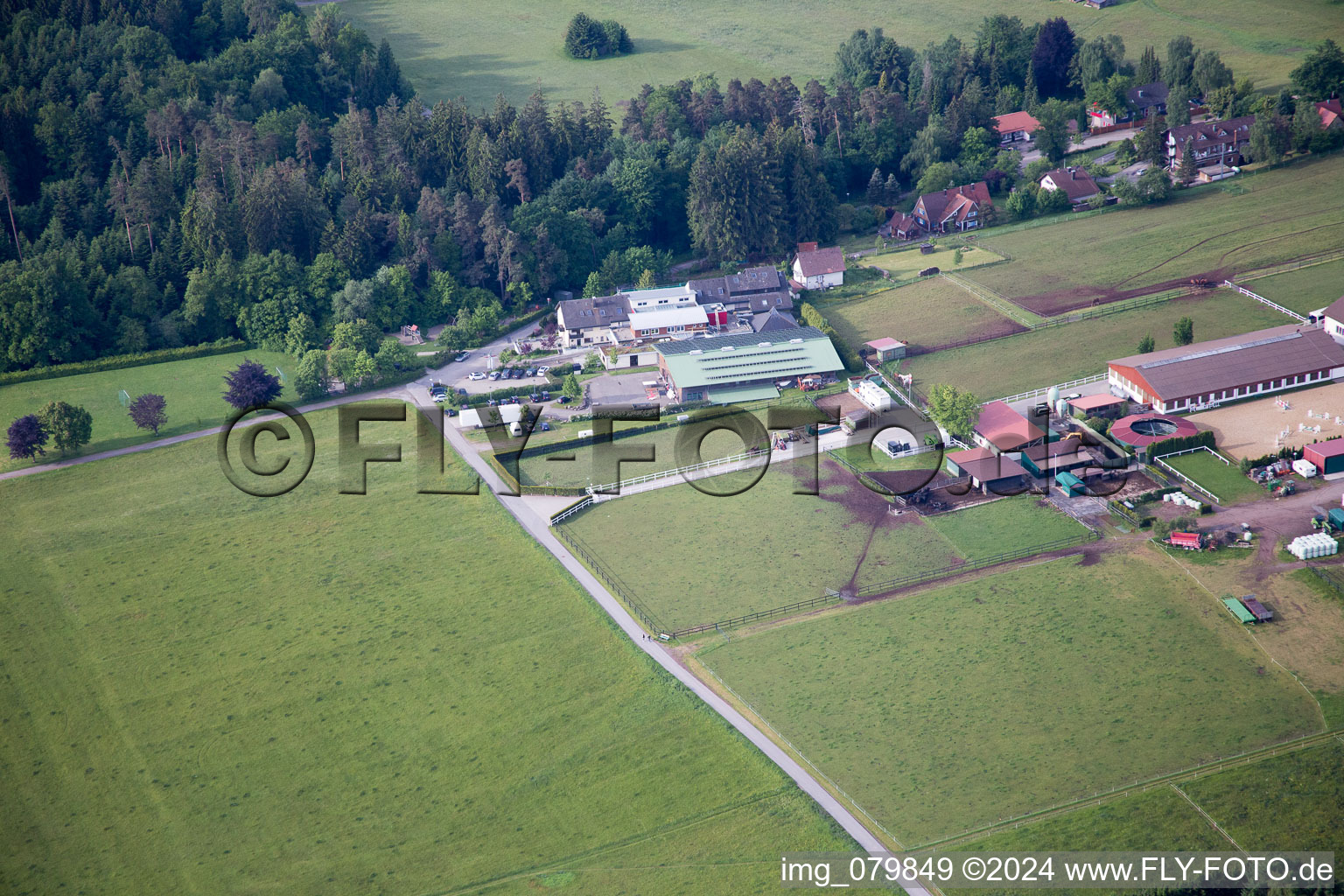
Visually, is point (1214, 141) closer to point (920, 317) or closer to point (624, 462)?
point (920, 317)

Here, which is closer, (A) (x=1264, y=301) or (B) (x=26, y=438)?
(B) (x=26, y=438)

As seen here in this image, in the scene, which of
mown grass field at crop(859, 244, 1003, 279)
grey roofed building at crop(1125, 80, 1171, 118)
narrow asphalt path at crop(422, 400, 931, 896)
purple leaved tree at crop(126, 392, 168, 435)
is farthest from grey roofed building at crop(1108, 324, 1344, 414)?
purple leaved tree at crop(126, 392, 168, 435)

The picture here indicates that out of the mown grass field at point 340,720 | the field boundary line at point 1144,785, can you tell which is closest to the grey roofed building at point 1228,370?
the field boundary line at point 1144,785

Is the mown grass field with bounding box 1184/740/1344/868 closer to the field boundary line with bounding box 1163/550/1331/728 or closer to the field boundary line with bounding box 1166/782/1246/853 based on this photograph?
the field boundary line with bounding box 1166/782/1246/853

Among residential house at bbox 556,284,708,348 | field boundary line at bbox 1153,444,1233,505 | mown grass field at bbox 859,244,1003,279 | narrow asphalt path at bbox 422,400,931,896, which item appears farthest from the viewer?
mown grass field at bbox 859,244,1003,279

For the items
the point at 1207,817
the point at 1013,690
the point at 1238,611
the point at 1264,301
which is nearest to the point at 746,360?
the point at 1013,690

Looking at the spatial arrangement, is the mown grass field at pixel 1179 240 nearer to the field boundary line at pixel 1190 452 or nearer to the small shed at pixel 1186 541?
the field boundary line at pixel 1190 452


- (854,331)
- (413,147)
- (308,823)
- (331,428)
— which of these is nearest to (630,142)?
(413,147)
